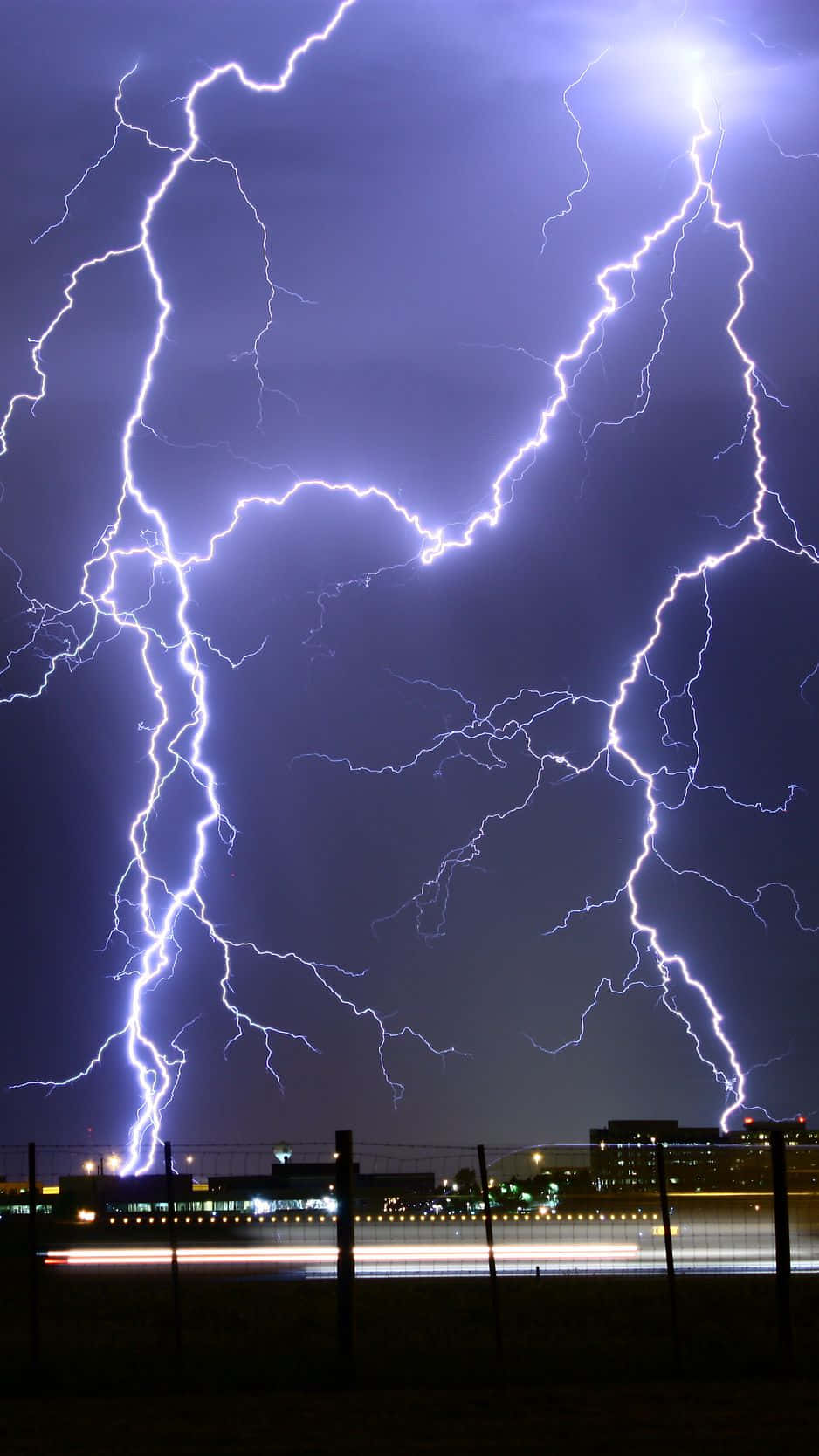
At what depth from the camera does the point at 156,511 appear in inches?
973

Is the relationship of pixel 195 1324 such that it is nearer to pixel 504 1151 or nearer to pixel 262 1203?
pixel 504 1151

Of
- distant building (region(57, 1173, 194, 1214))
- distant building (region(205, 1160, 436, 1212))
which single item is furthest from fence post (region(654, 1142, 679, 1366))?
distant building (region(57, 1173, 194, 1214))

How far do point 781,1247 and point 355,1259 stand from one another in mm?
10099

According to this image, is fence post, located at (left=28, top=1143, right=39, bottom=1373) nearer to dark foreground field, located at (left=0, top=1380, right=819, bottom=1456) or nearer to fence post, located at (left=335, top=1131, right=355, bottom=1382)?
dark foreground field, located at (left=0, top=1380, right=819, bottom=1456)

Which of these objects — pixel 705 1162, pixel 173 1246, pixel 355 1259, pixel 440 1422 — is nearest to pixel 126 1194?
pixel 705 1162

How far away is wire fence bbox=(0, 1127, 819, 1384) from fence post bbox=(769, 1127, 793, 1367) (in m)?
0.02

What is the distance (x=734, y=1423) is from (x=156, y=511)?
66.3 ft

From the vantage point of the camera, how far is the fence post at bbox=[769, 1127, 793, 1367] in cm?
841

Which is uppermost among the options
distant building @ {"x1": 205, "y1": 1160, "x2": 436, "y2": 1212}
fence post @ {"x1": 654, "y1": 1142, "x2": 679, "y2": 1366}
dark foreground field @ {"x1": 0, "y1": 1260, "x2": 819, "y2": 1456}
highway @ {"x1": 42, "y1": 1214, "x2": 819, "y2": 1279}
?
fence post @ {"x1": 654, "y1": 1142, "x2": 679, "y2": 1366}

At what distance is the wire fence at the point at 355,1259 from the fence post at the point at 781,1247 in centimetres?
2

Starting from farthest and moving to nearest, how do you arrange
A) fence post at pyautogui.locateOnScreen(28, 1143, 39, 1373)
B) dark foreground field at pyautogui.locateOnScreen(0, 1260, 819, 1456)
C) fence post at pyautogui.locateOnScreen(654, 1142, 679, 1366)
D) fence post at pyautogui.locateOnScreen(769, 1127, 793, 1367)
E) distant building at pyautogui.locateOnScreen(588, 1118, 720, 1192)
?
distant building at pyautogui.locateOnScreen(588, 1118, 720, 1192) → fence post at pyautogui.locateOnScreen(769, 1127, 793, 1367) → fence post at pyautogui.locateOnScreen(654, 1142, 679, 1366) → fence post at pyautogui.locateOnScreen(28, 1143, 39, 1373) → dark foreground field at pyautogui.locateOnScreen(0, 1260, 819, 1456)

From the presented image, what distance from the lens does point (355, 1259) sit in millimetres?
17812

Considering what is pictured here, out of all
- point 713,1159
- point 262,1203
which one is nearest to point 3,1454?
point 262,1203

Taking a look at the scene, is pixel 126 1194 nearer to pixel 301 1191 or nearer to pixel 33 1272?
pixel 301 1191
